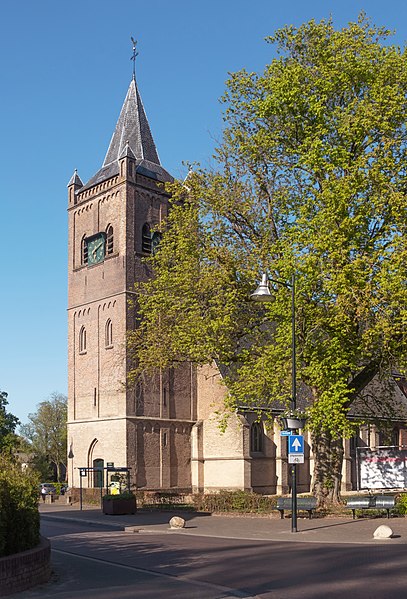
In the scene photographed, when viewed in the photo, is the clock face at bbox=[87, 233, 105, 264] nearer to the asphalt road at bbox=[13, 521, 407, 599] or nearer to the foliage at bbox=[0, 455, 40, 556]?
the asphalt road at bbox=[13, 521, 407, 599]

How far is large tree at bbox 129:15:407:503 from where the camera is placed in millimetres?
25000

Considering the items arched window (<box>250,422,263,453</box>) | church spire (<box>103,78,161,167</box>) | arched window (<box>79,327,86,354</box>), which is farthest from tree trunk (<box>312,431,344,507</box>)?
church spire (<box>103,78,161,167</box>)

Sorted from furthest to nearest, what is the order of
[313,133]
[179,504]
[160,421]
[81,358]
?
[81,358], [160,421], [179,504], [313,133]

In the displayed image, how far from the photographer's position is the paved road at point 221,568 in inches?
475

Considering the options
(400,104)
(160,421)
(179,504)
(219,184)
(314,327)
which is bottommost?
(179,504)

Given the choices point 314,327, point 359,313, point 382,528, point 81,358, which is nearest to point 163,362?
point 314,327

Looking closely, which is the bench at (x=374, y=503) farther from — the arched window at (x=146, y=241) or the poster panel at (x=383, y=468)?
the arched window at (x=146, y=241)

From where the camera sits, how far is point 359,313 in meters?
24.0

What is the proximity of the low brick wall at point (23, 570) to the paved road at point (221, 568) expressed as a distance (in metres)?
0.21

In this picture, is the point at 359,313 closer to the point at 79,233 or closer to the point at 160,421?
the point at 160,421

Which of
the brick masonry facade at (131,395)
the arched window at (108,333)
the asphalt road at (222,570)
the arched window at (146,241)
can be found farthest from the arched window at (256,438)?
the asphalt road at (222,570)

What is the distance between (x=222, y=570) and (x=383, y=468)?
15.8m

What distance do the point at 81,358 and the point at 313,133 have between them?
29294 mm

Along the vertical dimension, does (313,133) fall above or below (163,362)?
above
